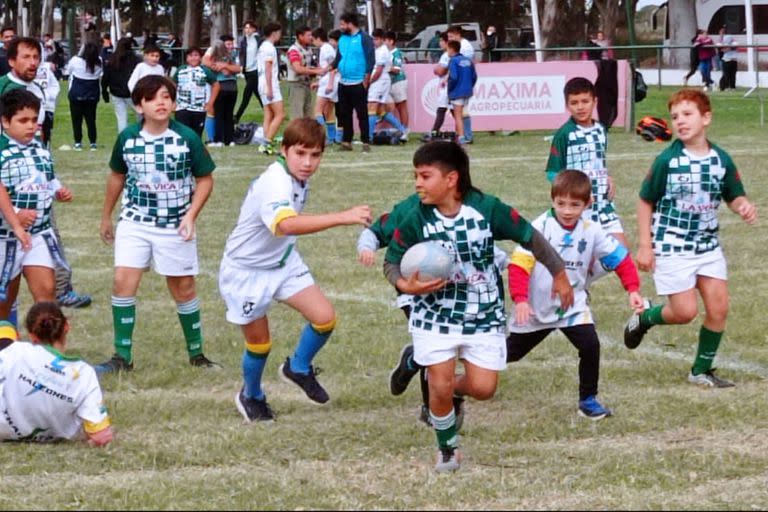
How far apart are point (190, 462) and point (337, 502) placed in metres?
0.95

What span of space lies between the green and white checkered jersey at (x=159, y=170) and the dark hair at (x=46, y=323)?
149 centimetres

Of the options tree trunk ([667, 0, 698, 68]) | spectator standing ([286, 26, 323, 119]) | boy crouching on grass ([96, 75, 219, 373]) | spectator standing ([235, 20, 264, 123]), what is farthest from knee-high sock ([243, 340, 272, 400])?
tree trunk ([667, 0, 698, 68])

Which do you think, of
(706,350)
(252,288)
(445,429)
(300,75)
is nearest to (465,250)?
(445,429)

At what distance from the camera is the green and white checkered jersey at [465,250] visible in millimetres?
6086

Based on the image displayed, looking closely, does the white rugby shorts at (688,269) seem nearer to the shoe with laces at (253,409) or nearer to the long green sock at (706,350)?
the long green sock at (706,350)

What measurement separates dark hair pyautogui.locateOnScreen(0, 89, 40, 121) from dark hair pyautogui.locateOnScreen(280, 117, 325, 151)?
6.31 ft

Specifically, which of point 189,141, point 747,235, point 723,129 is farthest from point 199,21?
point 189,141

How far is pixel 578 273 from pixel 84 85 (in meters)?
16.8

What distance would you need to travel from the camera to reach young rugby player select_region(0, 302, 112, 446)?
21.8 ft

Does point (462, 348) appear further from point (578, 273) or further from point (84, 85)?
point (84, 85)

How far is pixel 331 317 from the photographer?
7383 mm

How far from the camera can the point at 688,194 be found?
24.9 ft

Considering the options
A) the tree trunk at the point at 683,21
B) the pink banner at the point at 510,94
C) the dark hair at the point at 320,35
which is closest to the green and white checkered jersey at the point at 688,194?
the pink banner at the point at 510,94

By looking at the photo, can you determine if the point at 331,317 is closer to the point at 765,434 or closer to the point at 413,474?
the point at 413,474
